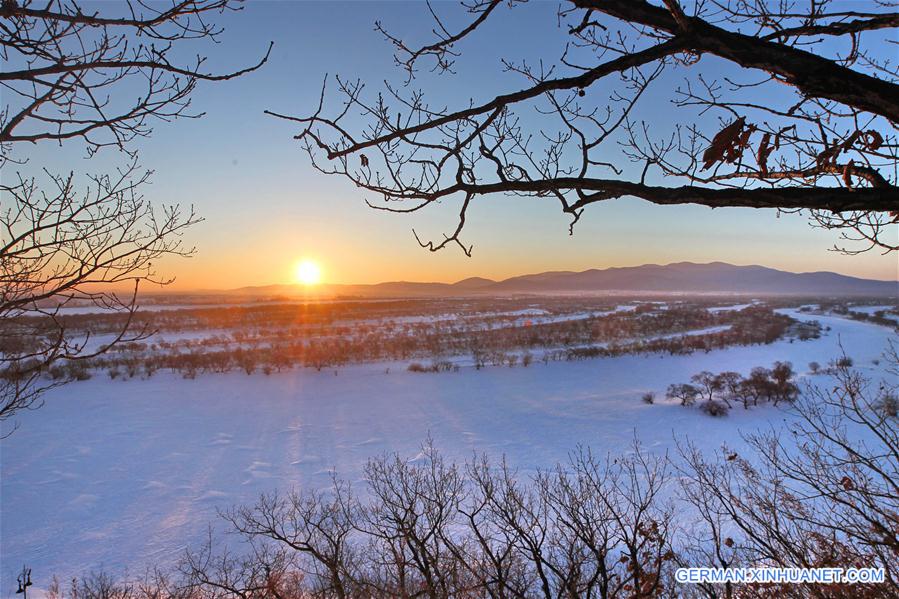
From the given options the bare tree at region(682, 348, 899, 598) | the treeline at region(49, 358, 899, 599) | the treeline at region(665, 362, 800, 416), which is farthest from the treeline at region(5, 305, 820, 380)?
the treeline at region(49, 358, 899, 599)

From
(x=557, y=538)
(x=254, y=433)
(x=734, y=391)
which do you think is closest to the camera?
(x=557, y=538)

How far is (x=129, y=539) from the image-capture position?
12.1 metres

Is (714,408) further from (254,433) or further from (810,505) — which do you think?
(254,433)

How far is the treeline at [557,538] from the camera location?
24.4 ft

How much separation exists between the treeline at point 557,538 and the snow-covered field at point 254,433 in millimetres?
1522

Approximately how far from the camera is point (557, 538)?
11070 millimetres

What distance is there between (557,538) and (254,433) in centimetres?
1437

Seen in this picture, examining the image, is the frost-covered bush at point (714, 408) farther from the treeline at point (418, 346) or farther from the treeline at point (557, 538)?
the treeline at point (418, 346)

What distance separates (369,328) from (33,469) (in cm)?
3380

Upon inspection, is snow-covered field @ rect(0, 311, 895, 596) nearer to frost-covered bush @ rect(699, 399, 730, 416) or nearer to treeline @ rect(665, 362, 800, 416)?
frost-covered bush @ rect(699, 399, 730, 416)

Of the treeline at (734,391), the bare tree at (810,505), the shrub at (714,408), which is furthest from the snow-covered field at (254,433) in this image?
the bare tree at (810,505)

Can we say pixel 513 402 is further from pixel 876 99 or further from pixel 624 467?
pixel 876 99

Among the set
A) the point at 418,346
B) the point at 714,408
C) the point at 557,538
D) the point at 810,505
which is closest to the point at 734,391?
the point at 714,408

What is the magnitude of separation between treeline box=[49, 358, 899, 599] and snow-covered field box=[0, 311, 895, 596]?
4.99 ft
